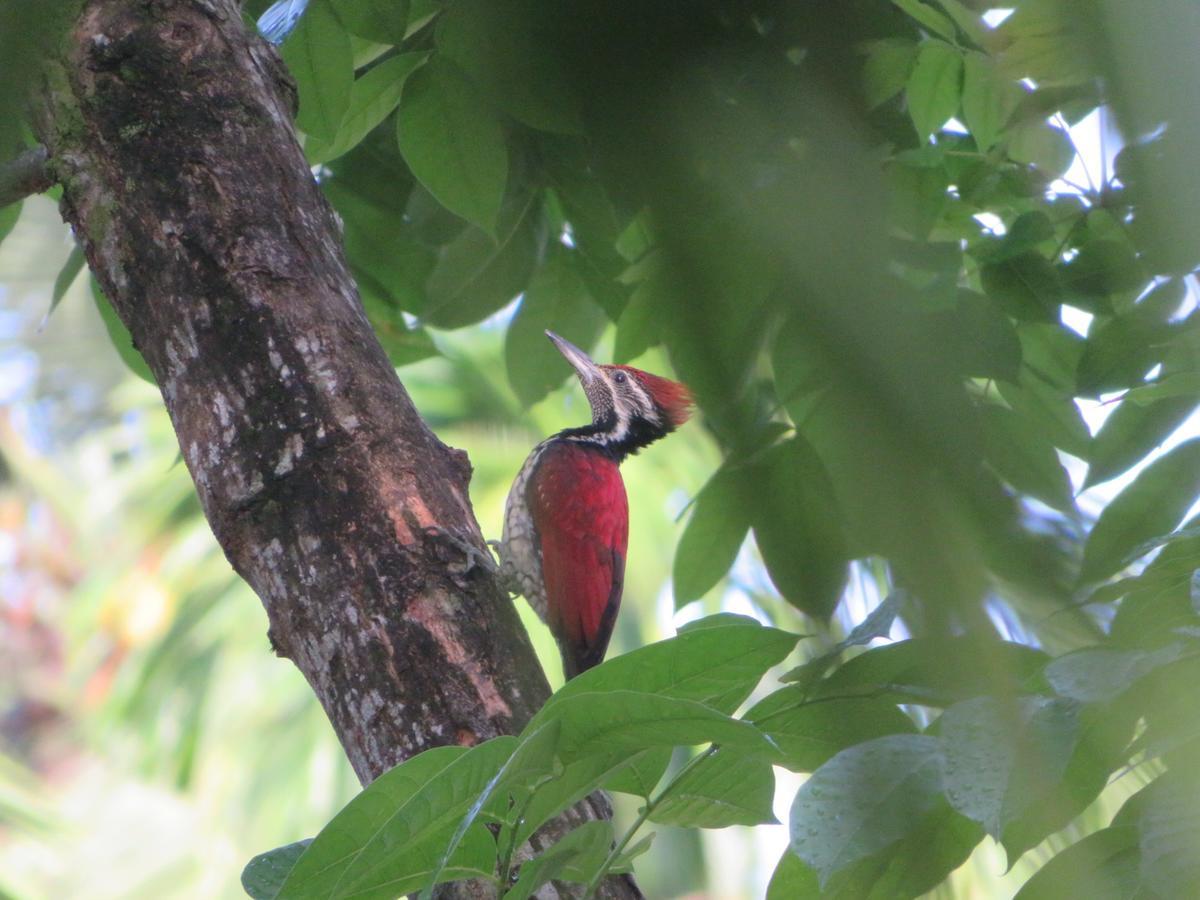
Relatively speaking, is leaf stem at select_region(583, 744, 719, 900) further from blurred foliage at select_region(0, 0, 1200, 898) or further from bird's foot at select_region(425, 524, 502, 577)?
bird's foot at select_region(425, 524, 502, 577)

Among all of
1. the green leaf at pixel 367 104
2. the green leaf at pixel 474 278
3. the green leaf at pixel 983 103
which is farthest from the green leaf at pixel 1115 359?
the green leaf at pixel 474 278

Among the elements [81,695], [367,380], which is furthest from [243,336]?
[81,695]

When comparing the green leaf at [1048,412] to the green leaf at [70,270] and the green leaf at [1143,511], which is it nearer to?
the green leaf at [1143,511]

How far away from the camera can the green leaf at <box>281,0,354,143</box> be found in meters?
1.49

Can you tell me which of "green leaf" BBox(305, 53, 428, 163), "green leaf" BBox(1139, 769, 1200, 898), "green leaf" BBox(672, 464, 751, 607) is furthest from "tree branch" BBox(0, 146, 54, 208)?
"green leaf" BBox(1139, 769, 1200, 898)

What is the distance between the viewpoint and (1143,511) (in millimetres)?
637

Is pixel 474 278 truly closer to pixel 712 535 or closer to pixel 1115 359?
pixel 712 535

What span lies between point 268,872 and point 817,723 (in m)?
0.62

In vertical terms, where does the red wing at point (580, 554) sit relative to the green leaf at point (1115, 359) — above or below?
above

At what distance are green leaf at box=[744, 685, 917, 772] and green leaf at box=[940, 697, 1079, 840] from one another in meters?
0.04

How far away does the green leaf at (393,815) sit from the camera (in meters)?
0.84

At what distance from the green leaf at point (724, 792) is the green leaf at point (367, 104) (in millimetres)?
1058

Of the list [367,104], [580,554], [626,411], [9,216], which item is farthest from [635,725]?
[626,411]

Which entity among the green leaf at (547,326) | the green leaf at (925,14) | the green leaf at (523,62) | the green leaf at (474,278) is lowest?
the green leaf at (925,14)
